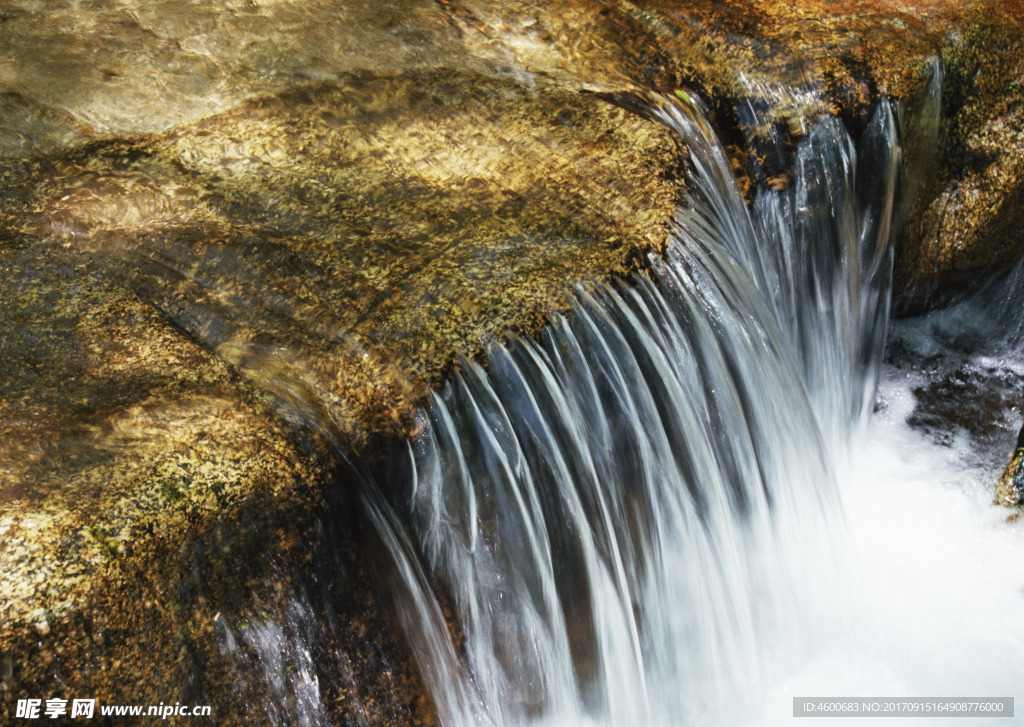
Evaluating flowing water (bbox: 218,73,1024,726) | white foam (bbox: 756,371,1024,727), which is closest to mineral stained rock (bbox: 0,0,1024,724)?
flowing water (bbox: 218,73,1024,726)

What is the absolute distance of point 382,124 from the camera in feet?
12.2

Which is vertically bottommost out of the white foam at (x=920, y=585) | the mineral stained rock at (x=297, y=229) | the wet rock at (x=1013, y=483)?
the white foam at (x=920, y=585)

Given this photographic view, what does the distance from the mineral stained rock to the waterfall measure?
176 millimetres

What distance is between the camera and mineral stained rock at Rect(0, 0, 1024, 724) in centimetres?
221

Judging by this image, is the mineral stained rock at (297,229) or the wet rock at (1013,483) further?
the wet rock at (1013,483)

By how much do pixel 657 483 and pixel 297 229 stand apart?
170 centimetres

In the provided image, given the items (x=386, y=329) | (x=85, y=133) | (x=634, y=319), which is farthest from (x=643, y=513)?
(x=85, y=133)

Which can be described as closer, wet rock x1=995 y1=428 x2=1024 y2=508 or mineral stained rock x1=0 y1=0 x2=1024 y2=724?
mineral stained rock x1=0 y1=0 x2=1024 y2=724

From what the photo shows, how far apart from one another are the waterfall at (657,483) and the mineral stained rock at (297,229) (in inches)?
6.9

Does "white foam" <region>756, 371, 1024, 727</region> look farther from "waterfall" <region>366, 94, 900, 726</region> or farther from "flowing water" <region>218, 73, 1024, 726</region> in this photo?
"waterfall" <region>366, 94, 900, 726</region>

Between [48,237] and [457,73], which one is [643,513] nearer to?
[457,73]

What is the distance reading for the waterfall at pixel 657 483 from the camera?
2.89m

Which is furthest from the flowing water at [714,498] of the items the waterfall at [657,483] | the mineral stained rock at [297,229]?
the mineral stained rock at [297,229]

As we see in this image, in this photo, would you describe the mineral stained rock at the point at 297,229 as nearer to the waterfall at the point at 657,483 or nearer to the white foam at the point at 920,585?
the waterfall at the point at 657,483
